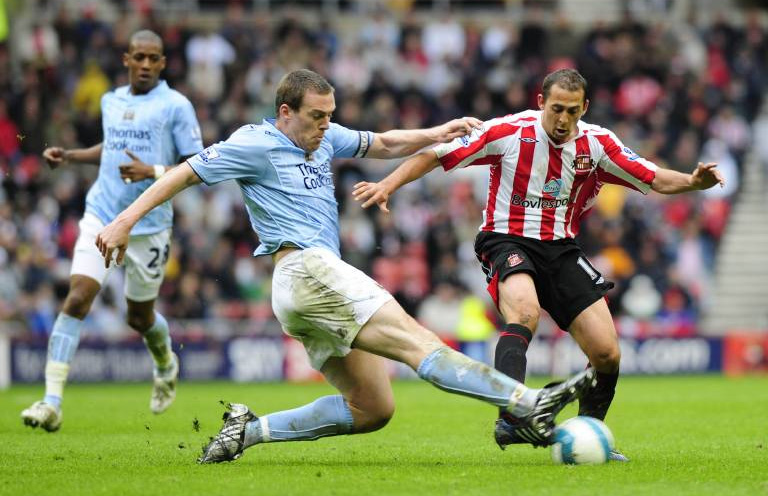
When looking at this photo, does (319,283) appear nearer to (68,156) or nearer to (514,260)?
(514,260)

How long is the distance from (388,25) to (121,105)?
14.0 m

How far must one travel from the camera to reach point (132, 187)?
10961 mm

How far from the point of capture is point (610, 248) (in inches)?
859

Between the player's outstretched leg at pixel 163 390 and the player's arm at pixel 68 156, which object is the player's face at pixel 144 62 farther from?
the player's outstretched leg at pixel 163 390

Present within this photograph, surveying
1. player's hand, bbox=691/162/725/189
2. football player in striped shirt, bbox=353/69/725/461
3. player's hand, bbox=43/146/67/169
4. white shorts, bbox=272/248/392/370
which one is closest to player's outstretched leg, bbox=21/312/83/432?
player's hand, bbox=43/146/67/169

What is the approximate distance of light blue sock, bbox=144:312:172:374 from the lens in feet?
37.9

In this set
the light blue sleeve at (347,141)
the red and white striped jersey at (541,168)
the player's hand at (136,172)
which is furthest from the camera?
the player's hand at (136,172)

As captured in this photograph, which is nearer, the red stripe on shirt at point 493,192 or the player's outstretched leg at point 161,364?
the red stripe on shirt at point 493,192

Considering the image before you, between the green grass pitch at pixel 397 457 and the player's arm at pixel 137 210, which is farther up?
the player's arm at pixel 137 210

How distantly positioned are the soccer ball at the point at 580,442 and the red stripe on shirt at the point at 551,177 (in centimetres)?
157

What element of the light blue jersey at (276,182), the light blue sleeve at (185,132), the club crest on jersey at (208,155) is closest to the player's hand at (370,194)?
the light blue jersey at (276,182)

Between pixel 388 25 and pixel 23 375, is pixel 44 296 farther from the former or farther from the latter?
pixel 388 25

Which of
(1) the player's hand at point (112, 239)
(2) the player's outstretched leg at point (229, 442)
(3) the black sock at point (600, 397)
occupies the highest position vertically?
(1) the player's hand at point (112, 239)

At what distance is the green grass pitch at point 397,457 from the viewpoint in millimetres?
6836
